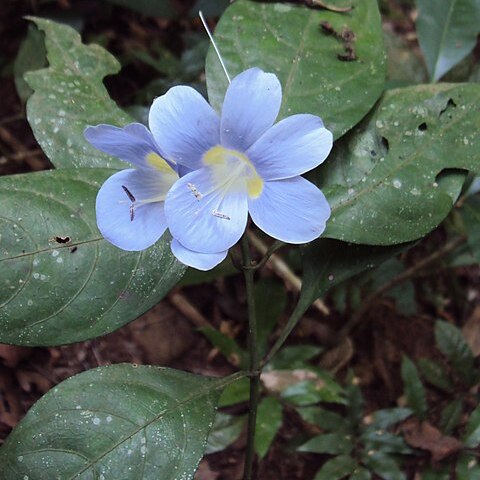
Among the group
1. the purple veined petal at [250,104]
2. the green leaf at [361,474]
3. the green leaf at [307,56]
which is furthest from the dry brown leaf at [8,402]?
the purple veined petal at [250,104]

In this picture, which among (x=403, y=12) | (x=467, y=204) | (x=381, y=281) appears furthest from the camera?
(x=403, y=12)

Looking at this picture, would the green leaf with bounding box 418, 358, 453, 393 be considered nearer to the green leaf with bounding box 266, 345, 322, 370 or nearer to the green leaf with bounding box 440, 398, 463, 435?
the green leaf with bounding box 440, 398, 463, 435

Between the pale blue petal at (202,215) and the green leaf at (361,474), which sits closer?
the pale blue petal at (202,215)

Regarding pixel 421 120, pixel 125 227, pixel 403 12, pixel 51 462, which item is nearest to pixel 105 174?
pixel 125 227

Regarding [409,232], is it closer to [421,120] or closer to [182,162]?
[421,120]

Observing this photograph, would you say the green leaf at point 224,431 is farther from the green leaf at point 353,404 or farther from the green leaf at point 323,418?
the green leaf at point 353,404
